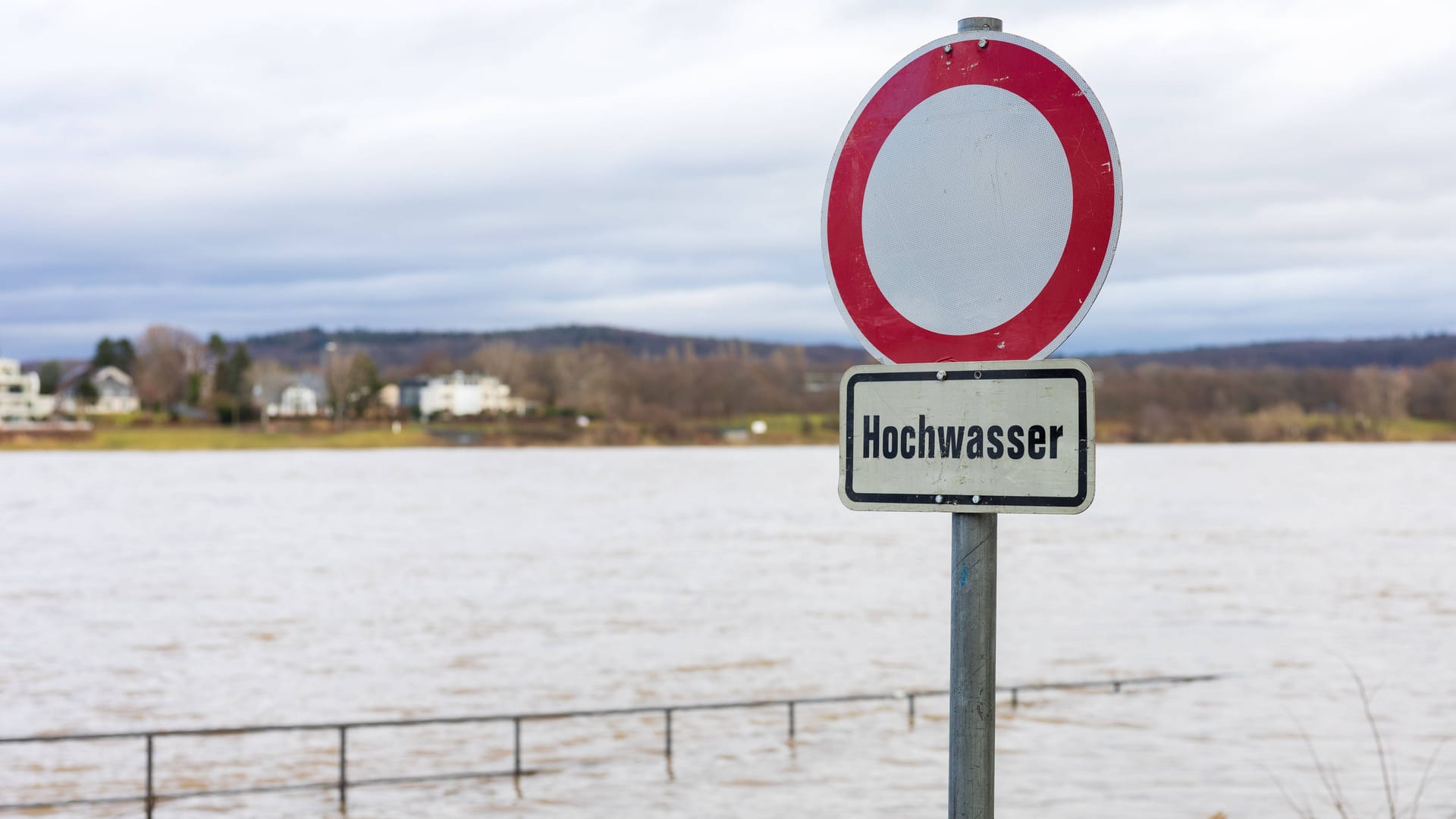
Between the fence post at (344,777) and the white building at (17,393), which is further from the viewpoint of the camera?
the white building at (17,393)

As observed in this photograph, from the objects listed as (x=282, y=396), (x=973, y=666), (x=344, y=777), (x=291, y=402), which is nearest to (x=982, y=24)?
(x=973, y=666)

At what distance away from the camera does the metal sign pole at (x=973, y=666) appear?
8.35 feet

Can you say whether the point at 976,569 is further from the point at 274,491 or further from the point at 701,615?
the point at 274,491

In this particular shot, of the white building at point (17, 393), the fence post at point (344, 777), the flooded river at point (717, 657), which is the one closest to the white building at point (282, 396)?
the white building at point (17, 393)

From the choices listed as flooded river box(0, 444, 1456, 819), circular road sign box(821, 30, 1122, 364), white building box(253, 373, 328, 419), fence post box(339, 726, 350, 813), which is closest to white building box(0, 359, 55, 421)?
white building box(253, 373, 328, 419)

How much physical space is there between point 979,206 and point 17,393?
211813mm

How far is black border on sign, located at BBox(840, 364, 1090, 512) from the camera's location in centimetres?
259

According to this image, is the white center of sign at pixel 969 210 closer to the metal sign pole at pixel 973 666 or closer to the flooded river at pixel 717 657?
the metal sign pole at pixel 973 666

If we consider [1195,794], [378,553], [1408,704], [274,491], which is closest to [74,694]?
[1195,794]

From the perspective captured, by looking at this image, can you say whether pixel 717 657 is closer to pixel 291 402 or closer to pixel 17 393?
pixel 291 402

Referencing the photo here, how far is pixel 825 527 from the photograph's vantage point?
101500 mm

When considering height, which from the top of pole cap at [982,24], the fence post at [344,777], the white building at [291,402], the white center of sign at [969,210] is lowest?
the fence post at [344,777]

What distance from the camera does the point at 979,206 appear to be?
279 cm

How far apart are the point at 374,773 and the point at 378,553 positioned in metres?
60.8
